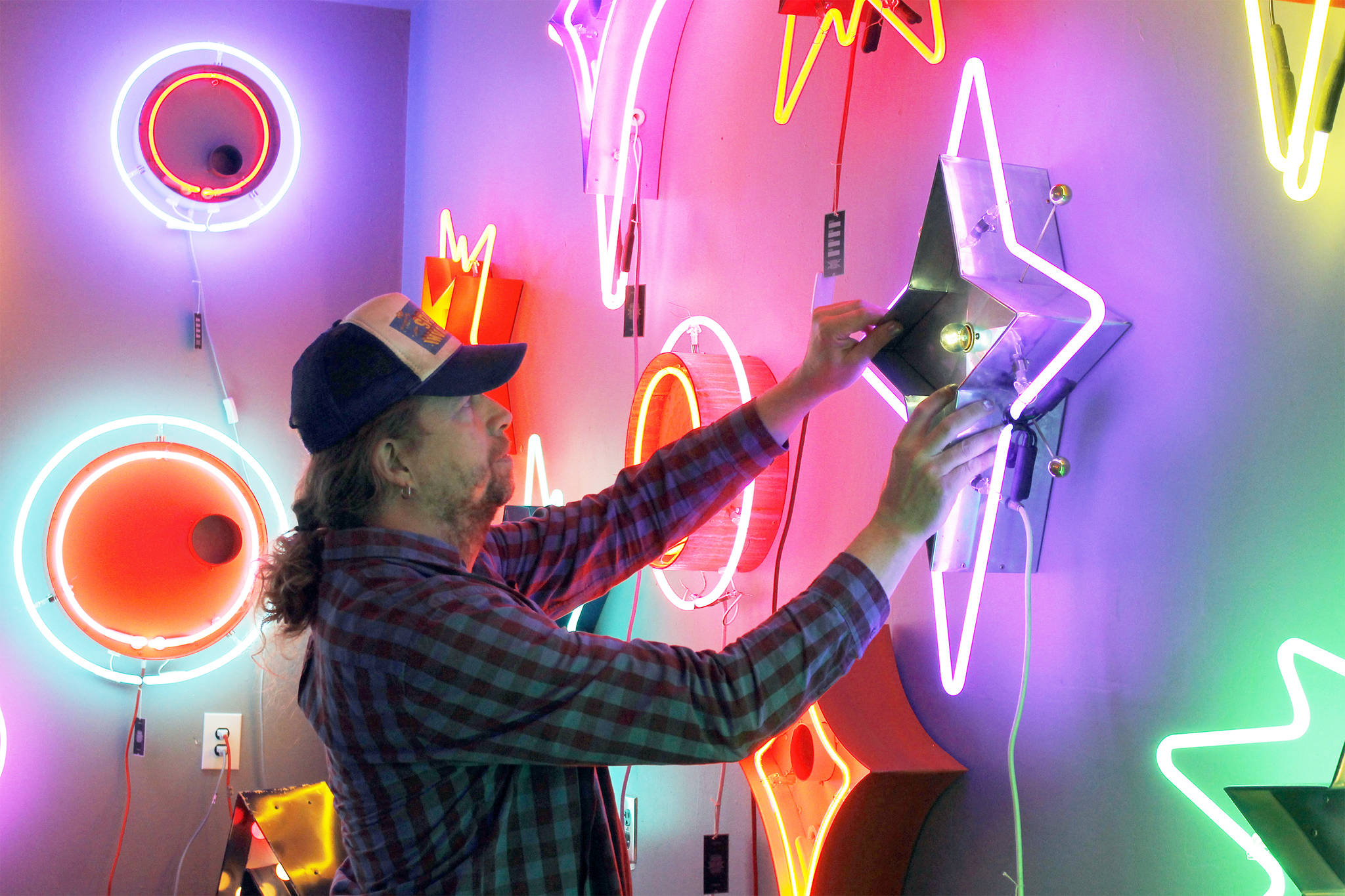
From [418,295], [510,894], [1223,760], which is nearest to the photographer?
[1223,760]

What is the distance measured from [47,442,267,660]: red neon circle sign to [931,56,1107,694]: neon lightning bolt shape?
2.77 metres

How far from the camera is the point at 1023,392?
4.11ft

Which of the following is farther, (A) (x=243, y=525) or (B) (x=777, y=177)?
(A) (x=243, y=525)

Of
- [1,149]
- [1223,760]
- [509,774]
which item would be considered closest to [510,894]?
[509,774]

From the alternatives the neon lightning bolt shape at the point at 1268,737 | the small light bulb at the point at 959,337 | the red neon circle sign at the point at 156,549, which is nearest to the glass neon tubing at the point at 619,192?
the small light bulb at the point at 959,337

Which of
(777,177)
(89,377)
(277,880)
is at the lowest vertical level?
→ (277,880)

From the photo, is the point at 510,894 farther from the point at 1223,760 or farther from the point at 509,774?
the point at 1223,760

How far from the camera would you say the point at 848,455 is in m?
1.73

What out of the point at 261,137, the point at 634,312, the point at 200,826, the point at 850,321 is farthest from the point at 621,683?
the point at 261,137

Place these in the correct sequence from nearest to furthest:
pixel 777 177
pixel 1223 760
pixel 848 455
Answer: pixel 1223 760
pixel 848 455
pixel 777 177

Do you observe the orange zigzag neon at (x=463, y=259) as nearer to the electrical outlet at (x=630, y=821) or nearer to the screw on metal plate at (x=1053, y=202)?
the electrical outlet at (x=630, y=821)

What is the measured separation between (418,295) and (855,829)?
3126 millimetres

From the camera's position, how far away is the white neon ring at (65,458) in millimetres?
3555

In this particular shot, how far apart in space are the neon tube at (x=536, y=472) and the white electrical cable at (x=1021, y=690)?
182 centimetres
